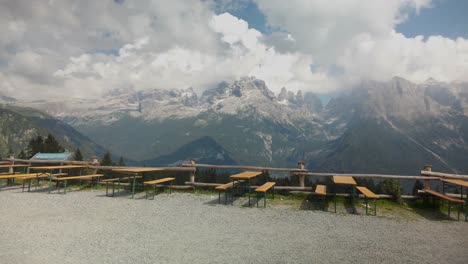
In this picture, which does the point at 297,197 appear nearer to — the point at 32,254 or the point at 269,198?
the point at 269,198

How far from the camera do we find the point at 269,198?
54.5 feet

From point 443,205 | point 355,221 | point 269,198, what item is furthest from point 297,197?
point 443,205

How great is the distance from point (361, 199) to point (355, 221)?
452cm

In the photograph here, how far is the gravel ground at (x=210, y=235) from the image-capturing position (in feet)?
25.9

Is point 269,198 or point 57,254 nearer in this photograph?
point 57,254

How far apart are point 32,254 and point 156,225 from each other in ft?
12.7

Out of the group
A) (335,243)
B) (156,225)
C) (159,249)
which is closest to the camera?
(159,249)

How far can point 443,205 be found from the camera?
15125 millimetres

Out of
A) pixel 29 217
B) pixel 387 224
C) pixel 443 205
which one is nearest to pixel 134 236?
pixel 29 217

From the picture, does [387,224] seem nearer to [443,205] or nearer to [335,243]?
[335,243]

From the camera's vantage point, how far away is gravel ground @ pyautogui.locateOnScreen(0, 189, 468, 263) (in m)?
7.91

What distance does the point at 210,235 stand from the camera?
31.9 ft

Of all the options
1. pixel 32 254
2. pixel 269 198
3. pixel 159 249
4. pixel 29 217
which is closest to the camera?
pixel 32 254

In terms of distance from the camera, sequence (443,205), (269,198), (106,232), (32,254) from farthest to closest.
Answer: (269,198) < (443,205) < (106,232) < (32,254)
